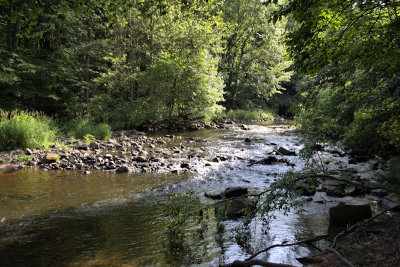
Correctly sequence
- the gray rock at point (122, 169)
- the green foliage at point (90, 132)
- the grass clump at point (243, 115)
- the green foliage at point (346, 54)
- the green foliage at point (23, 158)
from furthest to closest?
the grass clump at point (243, 115) < the green foliage at point (90, 132) < the green foliage at point (23, 158) < the gray rock at point (122, 169) < the green foliage at point (346, 54)

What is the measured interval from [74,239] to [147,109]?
1411cm

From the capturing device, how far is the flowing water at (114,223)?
366cm

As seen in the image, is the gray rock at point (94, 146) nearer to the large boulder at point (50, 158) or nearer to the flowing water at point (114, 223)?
the large boulder at point (50, 158)

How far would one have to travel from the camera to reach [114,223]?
4.71 meters

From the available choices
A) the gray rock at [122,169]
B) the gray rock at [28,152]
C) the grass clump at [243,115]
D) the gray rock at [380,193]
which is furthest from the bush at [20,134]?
the grass clump at [243,115]

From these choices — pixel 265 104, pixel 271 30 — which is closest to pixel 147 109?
pixel 271 30

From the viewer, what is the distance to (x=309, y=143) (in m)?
4.54

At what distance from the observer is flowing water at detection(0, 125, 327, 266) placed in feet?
12.0

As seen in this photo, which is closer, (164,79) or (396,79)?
(396,79)

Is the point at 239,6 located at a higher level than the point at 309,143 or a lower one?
higher

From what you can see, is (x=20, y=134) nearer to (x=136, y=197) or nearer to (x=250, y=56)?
(x=136, y=197)

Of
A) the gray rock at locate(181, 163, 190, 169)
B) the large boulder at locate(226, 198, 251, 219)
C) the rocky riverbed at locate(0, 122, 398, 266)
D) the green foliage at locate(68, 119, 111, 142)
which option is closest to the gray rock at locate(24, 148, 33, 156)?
the rocky riverbed at locate(0, 122, 398, 266)

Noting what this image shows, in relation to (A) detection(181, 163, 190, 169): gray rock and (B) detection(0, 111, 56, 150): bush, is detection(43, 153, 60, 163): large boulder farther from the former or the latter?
(A) detection(181, 163, 190, 169): gray rock

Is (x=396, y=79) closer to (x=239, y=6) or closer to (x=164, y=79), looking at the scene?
(x=164, y=79)
